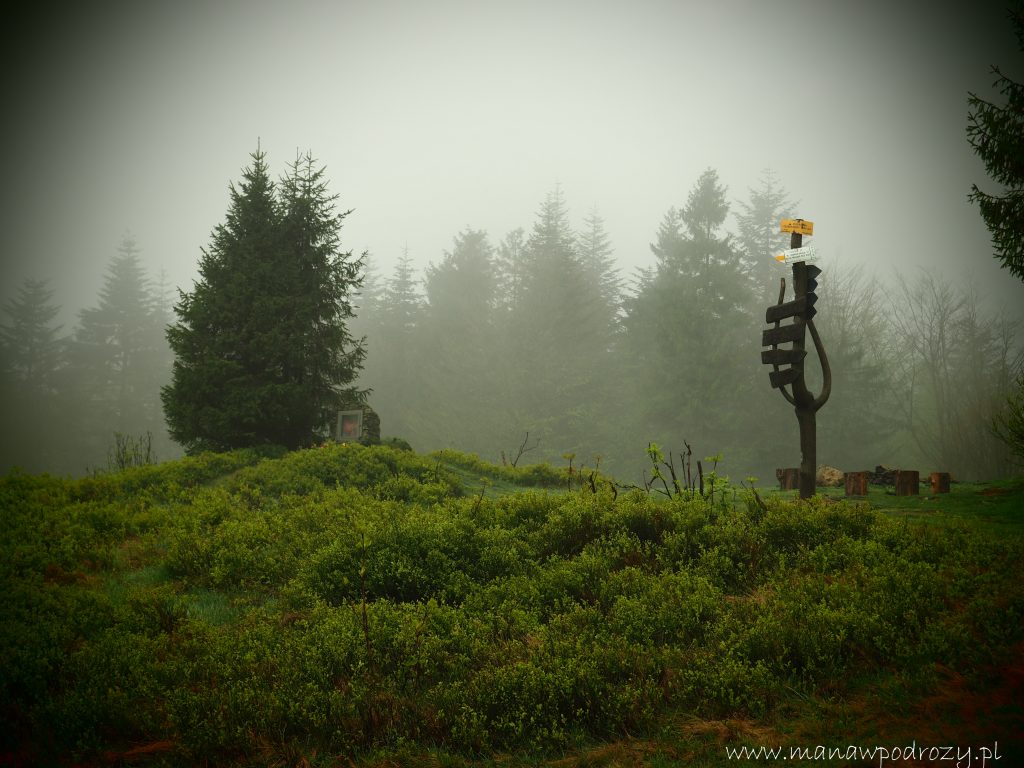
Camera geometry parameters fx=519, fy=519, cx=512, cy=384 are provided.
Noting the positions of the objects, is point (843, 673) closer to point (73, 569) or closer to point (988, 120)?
point (73, 569)

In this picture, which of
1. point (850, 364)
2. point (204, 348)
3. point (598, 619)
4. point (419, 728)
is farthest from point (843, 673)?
point (850, 364)

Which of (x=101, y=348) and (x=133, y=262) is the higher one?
(x=133, y=262)

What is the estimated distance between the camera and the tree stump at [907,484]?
1123cm

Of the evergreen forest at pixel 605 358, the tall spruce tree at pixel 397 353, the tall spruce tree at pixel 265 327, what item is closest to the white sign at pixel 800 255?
the tall spruce tree at pixel 265 327

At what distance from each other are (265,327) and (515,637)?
1498 centimetres

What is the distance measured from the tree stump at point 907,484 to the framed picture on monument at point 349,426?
1437 centimetres

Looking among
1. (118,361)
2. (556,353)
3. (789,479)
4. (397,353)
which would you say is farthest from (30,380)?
(789,479)

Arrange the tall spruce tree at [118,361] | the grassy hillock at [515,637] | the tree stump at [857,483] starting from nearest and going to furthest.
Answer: the grassy hillock at [515,637] → the tree stump at [857,483] → the tall spruce tree at [118,361]

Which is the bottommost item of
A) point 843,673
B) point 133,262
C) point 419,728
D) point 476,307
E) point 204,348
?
point 419,728

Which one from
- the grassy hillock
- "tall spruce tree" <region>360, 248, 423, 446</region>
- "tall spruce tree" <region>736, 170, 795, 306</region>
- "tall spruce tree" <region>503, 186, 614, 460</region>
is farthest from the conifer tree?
"tall spruce tree" <region>736, 170, 795, 306</region>

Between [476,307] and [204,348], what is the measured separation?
27.3 meters

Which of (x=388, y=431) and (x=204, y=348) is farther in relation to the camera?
(x=388, y=431)

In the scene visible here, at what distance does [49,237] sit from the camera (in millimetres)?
88562

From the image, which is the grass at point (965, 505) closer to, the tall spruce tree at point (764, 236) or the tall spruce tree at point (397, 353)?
the tall spruce tree at point (764, 236)
